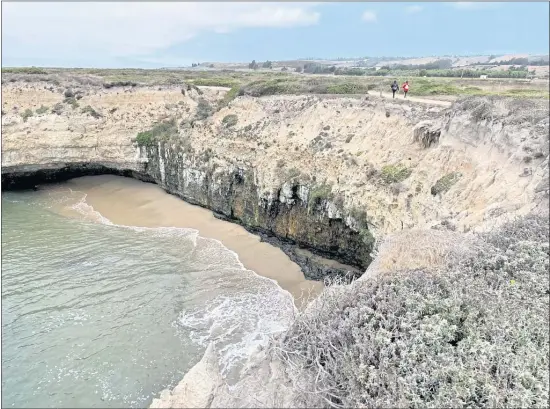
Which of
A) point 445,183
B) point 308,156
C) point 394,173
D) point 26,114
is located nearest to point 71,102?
point 26,114

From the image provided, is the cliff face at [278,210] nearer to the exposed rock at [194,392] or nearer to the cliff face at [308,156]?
the cliff face at [308,156]

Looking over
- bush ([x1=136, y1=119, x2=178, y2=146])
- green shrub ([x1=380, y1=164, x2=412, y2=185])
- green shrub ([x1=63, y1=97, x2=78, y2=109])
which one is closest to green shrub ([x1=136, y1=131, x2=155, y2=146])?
bush ([x1=136, y1=119, x2=178, y2=146])


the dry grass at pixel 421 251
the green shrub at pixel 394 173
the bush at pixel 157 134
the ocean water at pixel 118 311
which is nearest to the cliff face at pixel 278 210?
the bush at pixel 157 134

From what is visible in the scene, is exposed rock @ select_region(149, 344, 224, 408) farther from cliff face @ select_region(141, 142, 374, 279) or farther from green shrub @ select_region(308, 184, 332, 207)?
green shrub @ select_region(308, 184, 332, 207)

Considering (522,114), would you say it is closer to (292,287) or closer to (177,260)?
(292,287)

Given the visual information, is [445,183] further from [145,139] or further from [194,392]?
[145,139]
